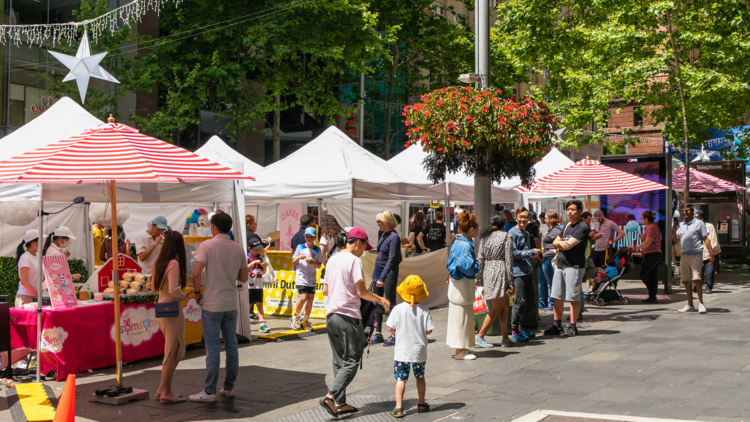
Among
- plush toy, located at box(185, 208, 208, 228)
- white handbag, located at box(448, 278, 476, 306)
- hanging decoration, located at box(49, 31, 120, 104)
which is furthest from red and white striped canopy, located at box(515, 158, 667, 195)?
hanging decoration, located at box(49, 31, 120, 104)

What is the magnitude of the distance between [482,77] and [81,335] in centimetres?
655

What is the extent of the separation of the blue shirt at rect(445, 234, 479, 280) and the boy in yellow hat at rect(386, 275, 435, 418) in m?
1.90

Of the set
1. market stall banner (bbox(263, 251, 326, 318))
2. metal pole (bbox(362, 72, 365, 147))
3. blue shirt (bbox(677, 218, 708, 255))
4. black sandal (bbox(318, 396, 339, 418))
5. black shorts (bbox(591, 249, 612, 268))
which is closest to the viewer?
black sandal (bbox(318, 396, 339, 418))

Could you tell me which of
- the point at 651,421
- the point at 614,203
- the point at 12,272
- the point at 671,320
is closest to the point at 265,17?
the point at 614,203

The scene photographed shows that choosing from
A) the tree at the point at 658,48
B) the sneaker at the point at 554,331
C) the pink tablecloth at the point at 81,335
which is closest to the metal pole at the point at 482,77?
the sneaker at the point at 554,331

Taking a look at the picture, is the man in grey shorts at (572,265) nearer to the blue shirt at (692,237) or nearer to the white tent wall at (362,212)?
the blue shirt at (692,237)

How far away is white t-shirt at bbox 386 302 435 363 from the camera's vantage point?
628 cm

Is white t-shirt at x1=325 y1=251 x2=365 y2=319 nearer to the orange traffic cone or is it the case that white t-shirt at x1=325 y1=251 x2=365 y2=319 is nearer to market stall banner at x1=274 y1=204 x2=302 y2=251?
the orange traffic cone

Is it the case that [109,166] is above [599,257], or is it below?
above

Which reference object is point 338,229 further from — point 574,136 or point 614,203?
point 574,136

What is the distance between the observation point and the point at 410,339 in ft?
20.8

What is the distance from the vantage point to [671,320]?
38.5 ft

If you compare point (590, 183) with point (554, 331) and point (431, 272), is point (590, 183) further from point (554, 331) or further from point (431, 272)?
point (554, 331)

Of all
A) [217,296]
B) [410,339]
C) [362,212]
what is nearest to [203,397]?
[217,296]
